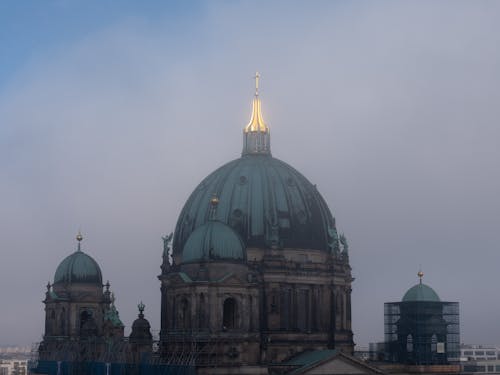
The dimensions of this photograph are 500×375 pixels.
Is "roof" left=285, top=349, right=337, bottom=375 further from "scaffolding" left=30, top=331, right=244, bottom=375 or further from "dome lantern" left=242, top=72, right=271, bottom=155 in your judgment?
"dome lantern" left=242, top=72, right=271, bottom=155

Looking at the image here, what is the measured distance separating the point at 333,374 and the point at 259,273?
14.1 meters

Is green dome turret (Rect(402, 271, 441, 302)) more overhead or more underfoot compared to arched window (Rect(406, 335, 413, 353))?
more overhead

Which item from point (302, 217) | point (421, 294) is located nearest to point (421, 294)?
point (421, 294)

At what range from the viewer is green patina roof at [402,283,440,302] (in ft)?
391

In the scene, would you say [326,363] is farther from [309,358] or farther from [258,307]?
[258,307]

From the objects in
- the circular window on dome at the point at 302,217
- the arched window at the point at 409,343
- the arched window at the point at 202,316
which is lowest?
the arched window at the point at 409,343

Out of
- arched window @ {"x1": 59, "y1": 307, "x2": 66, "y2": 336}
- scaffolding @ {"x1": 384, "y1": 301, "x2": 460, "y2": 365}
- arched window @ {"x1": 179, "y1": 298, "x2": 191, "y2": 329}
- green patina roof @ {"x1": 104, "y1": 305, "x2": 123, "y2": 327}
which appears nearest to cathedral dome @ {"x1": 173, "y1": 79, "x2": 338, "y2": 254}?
green patina roof @ {"x1": 104, "y1": 305, "x2": 123, "y2": 327}

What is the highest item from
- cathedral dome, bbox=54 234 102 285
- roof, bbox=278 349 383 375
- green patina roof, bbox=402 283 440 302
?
cathedral dome, bbox=54 234 102 285

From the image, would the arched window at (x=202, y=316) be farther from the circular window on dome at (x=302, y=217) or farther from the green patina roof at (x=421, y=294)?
the green patina roof at (x=421, y=294)

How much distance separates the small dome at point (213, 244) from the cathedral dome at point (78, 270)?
81.4ft

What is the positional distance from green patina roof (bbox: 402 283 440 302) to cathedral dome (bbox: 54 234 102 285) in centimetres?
3626

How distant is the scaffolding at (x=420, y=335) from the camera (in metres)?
118

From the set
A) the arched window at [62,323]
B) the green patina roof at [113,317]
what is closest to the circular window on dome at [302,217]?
the green patina roof at [113,317]

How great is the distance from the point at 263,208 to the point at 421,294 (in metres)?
22.6
